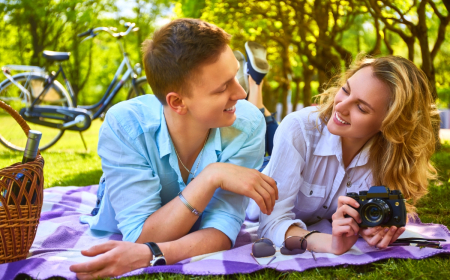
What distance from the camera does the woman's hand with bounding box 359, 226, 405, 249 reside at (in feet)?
7.25

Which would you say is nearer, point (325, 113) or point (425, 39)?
point (325, 113)

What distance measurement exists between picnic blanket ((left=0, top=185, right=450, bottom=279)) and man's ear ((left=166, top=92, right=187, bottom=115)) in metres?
0.76

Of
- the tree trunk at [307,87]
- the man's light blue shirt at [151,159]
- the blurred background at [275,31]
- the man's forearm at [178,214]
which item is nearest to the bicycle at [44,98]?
the blurred background at [275,31]

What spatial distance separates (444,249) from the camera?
230 centimetres

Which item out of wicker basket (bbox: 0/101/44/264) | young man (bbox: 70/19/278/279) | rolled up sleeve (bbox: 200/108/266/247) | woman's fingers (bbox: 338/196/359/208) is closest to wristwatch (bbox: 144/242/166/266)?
young man (bbox: 70/19/278/279)

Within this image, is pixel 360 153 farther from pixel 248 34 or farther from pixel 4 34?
pixel 4 34

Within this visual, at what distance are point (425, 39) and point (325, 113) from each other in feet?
18.0

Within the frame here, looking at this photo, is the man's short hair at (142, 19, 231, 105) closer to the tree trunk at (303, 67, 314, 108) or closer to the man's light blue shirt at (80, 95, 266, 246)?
the man's light blue shirt at (80, 95, 266, 246)

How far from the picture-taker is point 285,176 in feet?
8.50

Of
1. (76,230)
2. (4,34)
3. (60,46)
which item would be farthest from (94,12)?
(76,230)

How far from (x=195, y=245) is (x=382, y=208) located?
0.94 metres

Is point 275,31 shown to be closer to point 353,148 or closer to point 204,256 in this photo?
point 353,148

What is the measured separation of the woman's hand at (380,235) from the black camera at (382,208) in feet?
0.30

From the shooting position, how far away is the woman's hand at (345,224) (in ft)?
7.07
